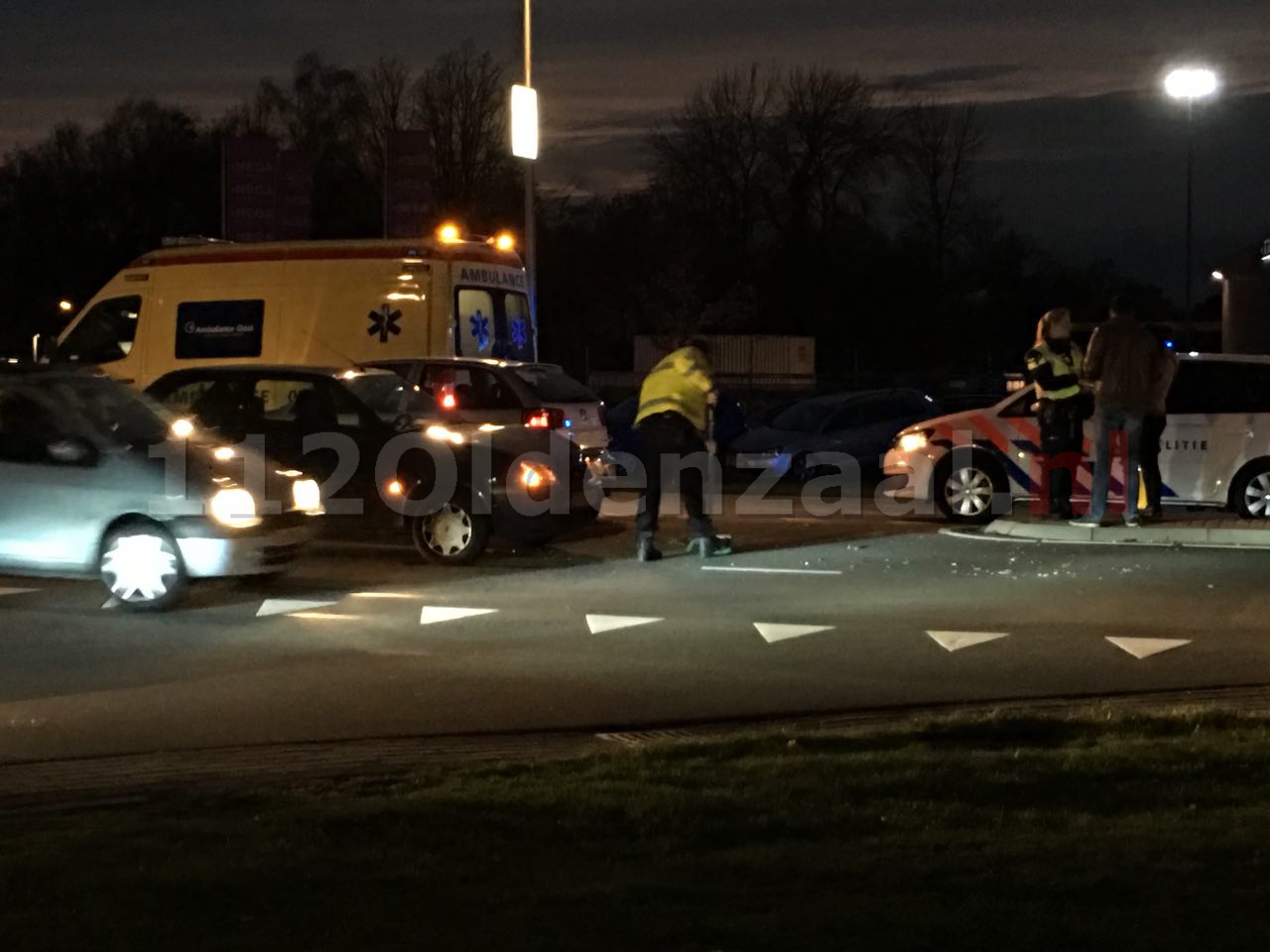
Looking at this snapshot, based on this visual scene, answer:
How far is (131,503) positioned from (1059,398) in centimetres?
854

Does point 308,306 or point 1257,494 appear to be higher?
point 308,306

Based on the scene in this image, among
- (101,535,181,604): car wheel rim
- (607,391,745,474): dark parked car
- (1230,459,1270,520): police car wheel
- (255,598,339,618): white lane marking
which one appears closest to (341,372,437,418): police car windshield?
(607,391,745,474): dark parked car

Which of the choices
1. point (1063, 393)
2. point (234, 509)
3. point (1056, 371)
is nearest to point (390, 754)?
point (234, 509)

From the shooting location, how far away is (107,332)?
2295cm

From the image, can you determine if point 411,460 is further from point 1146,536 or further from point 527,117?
point 527,117

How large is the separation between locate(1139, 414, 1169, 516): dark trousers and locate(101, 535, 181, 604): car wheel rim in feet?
28.4

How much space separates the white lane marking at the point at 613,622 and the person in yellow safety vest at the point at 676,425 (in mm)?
2792

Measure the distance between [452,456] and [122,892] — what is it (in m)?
9.47

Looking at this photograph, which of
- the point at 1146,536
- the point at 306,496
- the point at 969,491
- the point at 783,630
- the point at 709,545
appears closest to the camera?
the point at 783,630

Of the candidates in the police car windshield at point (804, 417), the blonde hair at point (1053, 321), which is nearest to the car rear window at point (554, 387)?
the blonde hair at point (1053, 321)

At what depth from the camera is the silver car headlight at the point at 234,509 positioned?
→ 41.1 feet

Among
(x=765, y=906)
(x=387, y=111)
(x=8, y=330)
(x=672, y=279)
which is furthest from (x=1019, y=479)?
(x=8, y=330)

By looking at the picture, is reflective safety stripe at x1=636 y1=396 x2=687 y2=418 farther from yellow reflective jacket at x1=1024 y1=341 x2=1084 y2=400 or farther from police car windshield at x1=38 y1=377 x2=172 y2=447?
police car windshield at x1=38 y1=377 x2=172 y2=447

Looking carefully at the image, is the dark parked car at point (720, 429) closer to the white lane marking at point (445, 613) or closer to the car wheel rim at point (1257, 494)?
the white lane marking at point (445, 613)
